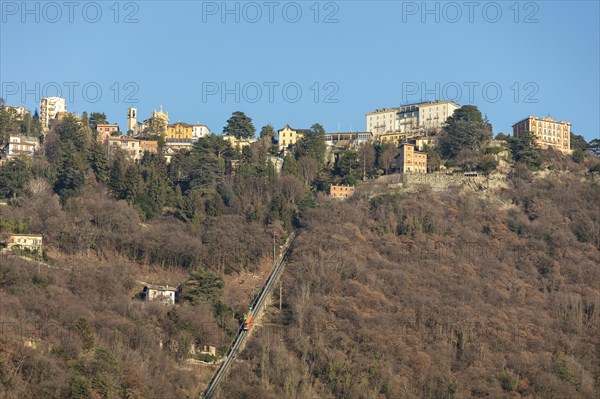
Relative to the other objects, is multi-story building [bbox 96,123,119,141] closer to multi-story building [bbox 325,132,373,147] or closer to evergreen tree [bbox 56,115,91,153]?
evergreen tree [bbox 56,115,91,153]

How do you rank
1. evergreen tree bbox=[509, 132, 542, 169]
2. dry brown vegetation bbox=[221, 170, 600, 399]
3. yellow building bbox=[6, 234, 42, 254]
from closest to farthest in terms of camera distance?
dry brown vegetation bbox=[221, 170, 600, 399] → yellow building bbox=[6, 234, 42, 254] → evergreen tree bbox=[509, 132, 542, 169]

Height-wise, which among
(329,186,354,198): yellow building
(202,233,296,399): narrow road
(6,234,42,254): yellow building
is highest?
(329,186,354,198): yellow building

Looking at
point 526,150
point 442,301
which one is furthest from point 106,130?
point 442,301

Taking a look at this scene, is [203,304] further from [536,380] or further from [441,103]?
[441,103]

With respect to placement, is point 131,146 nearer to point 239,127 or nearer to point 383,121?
point 239,127

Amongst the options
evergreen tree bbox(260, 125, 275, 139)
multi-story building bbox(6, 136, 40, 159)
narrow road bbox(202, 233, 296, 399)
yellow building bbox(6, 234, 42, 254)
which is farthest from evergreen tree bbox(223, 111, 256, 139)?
yellow building bbox(6, 234, 42, 254)

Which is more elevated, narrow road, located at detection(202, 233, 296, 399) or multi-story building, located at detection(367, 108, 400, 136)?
multi-story building, located at detection(367, 108, 400, 136)

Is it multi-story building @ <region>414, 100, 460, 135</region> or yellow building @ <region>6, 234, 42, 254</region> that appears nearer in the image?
yellow building @ <region>6, 234, 42, 254</region>
